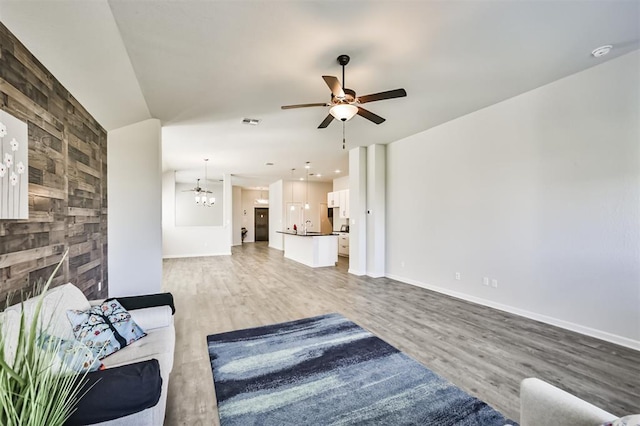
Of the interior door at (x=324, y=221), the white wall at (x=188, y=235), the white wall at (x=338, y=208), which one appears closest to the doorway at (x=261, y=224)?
the interior door at (x=324, y=221)

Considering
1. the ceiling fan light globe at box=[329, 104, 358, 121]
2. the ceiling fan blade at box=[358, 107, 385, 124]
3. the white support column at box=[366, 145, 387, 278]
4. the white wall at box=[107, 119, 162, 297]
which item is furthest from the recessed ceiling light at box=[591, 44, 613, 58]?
the white wall at box=[107, 119, 162, 297]

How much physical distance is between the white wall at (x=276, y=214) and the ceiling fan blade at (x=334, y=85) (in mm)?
8903

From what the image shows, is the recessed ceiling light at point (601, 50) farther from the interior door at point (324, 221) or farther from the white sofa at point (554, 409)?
the interior door at point (324, 221)

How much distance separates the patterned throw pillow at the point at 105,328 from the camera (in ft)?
6.24

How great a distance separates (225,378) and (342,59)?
3.10 metres

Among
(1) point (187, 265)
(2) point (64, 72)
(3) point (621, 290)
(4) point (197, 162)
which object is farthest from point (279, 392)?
(4) point (197, 162)

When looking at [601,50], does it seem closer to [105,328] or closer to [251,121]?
[251,121]

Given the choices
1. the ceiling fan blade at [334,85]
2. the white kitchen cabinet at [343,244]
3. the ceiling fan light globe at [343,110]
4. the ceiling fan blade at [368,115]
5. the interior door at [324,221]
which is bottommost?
the white kitchen cabinet at [343,244]

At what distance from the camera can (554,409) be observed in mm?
1180

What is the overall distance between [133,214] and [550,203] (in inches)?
222

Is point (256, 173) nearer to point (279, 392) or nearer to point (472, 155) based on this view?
point (472, 155)

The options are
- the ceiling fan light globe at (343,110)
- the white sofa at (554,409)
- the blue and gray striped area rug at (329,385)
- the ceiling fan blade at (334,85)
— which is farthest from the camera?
the ceiling fan light globe at (343,110)

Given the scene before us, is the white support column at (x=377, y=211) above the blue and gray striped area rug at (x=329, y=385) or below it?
above

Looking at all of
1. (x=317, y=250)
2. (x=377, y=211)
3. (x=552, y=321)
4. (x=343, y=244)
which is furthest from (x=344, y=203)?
(x=552, y=321)
